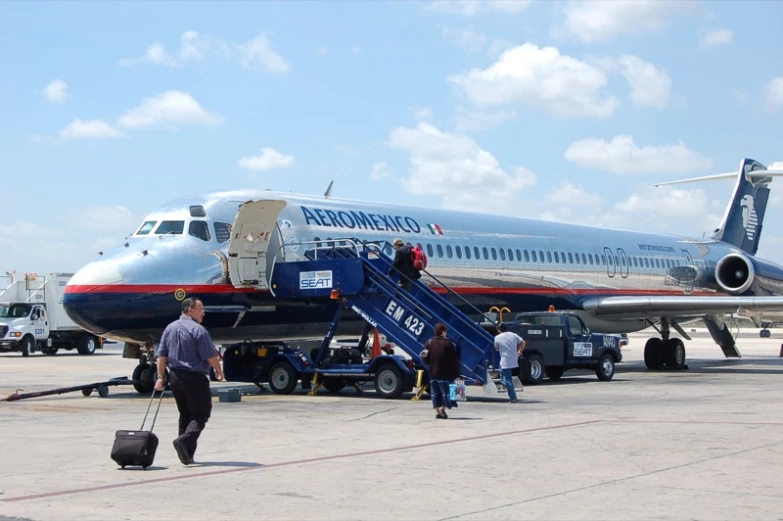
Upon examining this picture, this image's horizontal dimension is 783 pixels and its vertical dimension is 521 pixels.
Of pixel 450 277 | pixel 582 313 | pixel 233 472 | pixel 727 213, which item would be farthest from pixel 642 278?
pixel 233 472

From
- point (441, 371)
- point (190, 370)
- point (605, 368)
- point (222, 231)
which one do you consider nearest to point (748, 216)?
point (605, 368)

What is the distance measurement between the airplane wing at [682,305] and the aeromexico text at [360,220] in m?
7.78

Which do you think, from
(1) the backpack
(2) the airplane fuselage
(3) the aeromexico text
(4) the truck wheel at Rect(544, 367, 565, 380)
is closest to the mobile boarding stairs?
(1) the backpack

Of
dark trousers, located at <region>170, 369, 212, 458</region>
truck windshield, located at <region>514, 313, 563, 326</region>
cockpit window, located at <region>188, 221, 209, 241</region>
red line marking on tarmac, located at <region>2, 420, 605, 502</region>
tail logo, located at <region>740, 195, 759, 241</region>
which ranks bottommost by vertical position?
red line marking on tarmac, located at <region>2, 420, 605, 502</region>

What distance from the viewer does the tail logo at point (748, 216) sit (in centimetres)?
3712

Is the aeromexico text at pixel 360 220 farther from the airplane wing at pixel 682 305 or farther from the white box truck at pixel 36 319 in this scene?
the white box truck at pixel 36 319

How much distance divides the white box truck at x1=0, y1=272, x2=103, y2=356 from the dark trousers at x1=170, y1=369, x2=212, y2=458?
116 ft

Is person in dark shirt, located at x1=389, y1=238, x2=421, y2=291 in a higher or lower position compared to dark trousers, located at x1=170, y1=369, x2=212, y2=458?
higher

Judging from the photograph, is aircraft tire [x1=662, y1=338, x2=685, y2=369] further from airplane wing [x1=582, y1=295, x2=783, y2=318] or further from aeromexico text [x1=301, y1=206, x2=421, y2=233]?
aeromexico text [x1=301, y1=206, x2=421, y2=233]

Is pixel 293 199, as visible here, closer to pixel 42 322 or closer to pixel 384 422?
pixel 384 422

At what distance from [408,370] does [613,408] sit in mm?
3796

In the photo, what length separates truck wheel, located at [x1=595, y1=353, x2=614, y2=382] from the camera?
2431 centimetres

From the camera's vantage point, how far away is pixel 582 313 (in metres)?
29.3

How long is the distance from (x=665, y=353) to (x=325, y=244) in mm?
13622
